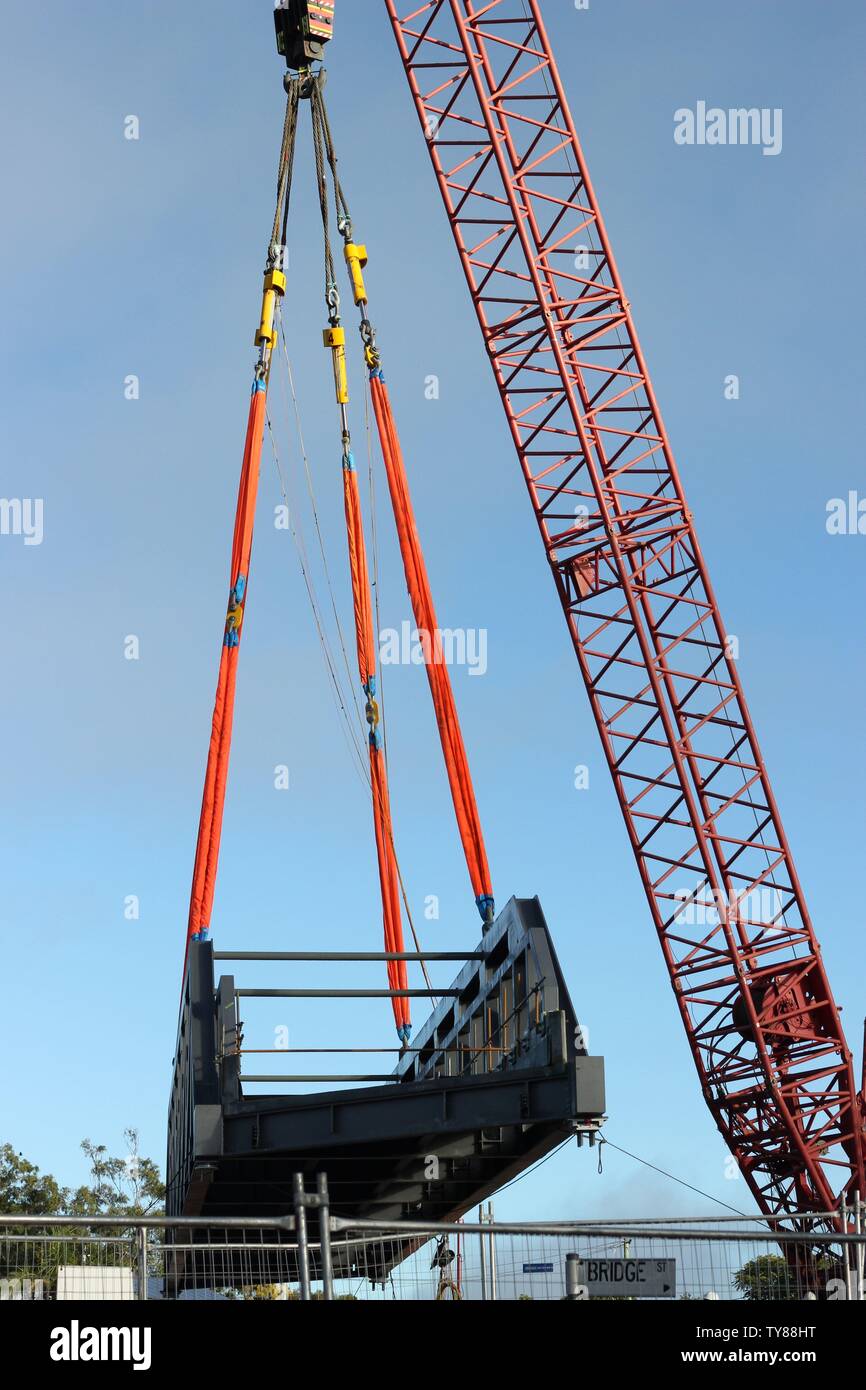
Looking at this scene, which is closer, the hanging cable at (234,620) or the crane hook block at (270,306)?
the hanging cable at (234,620)

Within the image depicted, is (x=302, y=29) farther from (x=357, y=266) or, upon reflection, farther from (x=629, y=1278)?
(x=629, y=1278)

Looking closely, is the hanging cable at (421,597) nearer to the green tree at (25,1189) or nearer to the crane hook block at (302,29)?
the crane hook block at (302,29)

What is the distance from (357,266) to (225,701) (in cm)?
839

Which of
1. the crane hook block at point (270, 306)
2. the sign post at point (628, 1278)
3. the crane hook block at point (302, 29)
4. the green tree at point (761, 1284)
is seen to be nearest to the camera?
the sign post at point (628, 1278)

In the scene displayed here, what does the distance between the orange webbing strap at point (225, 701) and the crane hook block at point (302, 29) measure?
737 centimetres

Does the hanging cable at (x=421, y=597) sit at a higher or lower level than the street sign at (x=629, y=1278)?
higher

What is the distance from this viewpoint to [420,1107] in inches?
844

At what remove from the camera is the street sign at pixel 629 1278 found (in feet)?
48.6

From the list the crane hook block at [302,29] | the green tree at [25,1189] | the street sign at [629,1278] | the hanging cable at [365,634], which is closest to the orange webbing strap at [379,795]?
the hanging cable at [365,634]

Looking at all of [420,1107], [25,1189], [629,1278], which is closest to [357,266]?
[420,1107]

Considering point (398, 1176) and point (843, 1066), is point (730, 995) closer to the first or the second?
point (843, 1066)

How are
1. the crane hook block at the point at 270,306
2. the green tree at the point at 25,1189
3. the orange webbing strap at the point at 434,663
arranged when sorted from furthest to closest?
1. the green tree at the point at 25,1189
2. the crane hook block at the point at 270,306
3. the orange webbing strap at the point at 434,663

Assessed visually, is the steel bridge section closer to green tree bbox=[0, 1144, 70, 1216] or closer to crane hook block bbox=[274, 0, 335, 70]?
crane hook block bbox=[274, 0, 335, 70]

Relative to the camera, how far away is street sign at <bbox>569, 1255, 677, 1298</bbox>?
14.8 meters
